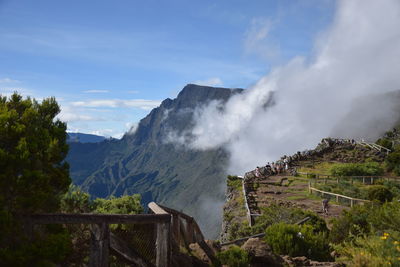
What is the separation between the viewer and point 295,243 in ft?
35.7

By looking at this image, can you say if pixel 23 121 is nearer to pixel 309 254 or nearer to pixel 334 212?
pixel 309 254

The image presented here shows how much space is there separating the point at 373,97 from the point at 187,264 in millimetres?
200746

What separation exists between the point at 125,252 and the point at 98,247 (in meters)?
0.71

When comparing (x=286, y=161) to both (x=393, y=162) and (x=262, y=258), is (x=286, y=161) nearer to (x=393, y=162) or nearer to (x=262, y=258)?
(x=393, y=162)

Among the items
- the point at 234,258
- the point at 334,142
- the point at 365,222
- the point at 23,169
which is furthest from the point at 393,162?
the point at 23,169

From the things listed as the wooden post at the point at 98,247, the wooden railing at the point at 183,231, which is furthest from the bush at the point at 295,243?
the wooden post at the point at 98,247

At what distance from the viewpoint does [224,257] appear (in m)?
8.66

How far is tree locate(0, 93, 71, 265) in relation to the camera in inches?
221

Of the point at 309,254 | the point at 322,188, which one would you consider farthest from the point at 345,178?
the point at 309,254

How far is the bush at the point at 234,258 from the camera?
8.59 meters

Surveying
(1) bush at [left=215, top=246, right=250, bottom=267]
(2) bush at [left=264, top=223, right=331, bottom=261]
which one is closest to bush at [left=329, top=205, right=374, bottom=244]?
(2) bush at [left=264, top=223, right=331, bottom=261]

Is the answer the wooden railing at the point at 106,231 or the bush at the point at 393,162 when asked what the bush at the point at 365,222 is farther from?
the bush at the point at 393,162

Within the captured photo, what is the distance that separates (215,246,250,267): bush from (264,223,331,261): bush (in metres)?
2.26

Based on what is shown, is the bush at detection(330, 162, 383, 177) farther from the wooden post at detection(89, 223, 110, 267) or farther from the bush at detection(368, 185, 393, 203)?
the wooden post at detection(89, 223, 110, 267)
